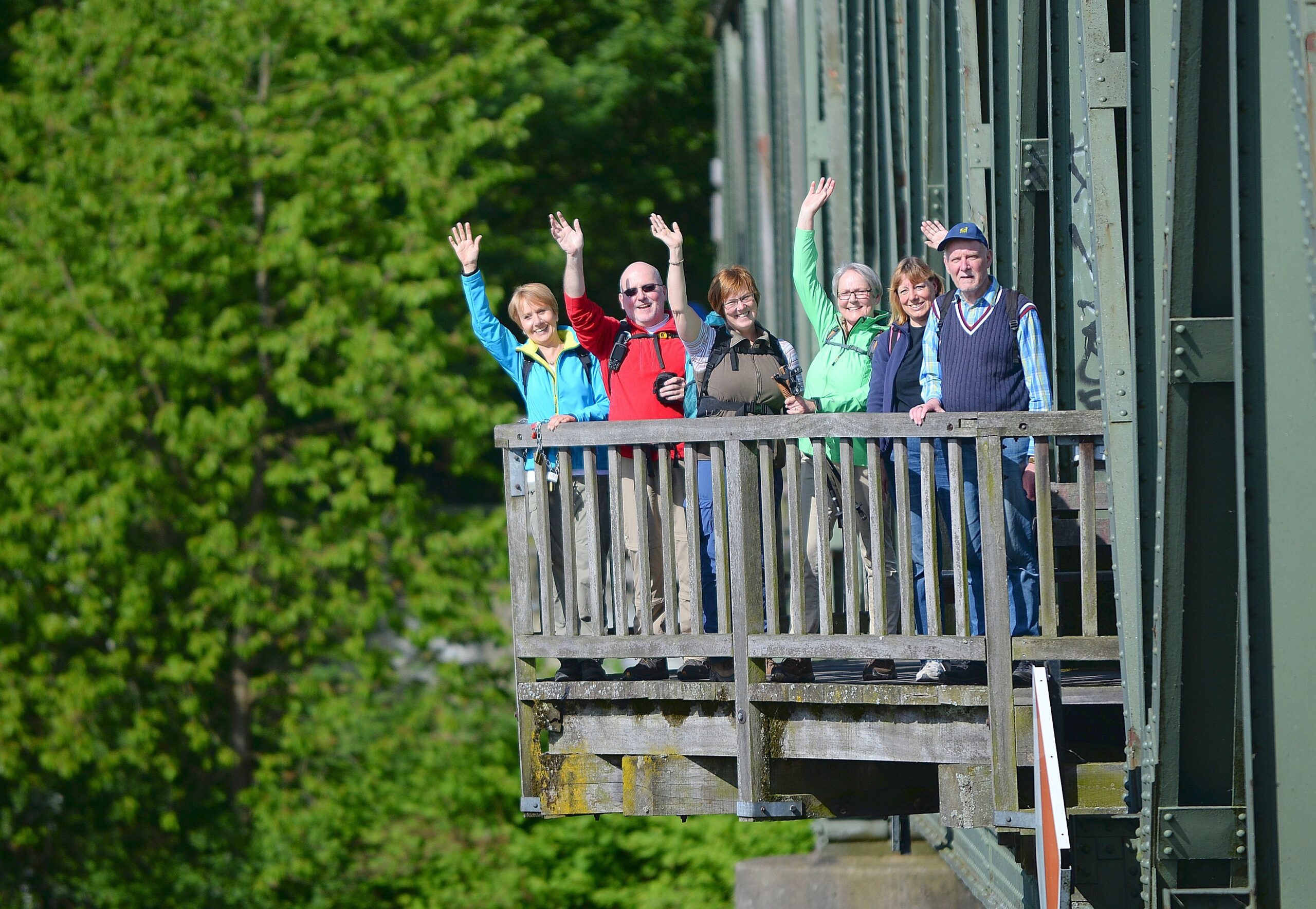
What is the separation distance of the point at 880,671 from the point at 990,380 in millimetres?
1098

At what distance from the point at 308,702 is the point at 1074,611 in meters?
10.6

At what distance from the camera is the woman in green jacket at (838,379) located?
654cm

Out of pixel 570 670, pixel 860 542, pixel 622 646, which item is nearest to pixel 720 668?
pixel 622 646

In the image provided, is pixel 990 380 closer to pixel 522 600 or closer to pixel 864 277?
pixel 864 277

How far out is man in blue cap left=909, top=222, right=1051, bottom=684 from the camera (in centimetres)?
606

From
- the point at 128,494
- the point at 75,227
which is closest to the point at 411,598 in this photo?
the point at 128,494

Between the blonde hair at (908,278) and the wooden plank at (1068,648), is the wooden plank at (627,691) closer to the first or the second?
the wooden plank at (1068,648)

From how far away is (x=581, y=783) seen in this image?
6.97 meters

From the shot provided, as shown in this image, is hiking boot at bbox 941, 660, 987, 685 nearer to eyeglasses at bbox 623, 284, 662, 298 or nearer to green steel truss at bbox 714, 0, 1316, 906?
green steel truss at bbox 714, 0, 1316, 906

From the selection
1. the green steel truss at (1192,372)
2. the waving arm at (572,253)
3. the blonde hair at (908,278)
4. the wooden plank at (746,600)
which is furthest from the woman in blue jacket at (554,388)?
the green steel truss at (1192,372)

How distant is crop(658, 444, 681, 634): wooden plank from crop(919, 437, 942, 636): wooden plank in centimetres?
94

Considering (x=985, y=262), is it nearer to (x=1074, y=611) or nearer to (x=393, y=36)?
(x=1074, y=611)

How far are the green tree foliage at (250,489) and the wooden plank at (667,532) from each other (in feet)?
30.3

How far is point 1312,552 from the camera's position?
16.0ft
